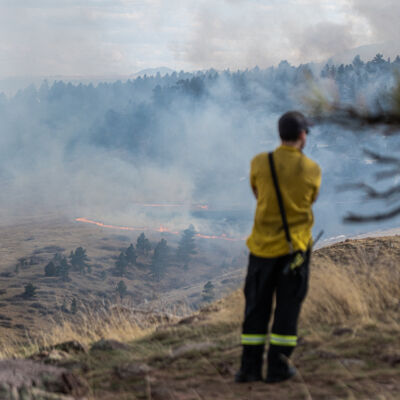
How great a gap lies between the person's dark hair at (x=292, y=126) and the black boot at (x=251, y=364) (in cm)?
151

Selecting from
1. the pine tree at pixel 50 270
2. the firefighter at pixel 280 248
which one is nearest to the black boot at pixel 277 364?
the firefighter at pixel 280 248

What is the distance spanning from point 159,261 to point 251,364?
82531 mm

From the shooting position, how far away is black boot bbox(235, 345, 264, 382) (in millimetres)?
4199

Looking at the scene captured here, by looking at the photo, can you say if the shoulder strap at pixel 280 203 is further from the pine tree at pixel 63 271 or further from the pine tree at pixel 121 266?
the pine tree at pixel 121 266

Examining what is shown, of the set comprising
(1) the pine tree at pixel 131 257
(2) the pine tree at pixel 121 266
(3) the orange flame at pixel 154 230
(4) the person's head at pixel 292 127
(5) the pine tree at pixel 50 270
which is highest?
(4) the person's head at pixel 292 127

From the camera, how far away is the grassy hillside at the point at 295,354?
411 centimetres

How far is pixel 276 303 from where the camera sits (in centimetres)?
416

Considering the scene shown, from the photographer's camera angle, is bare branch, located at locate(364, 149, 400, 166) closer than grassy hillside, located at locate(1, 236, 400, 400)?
No

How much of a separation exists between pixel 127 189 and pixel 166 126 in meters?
18.3

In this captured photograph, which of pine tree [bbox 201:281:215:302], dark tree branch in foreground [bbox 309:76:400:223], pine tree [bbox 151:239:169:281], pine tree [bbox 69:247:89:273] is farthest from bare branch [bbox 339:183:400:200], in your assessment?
pine tree [bbox 69:247:89:273]

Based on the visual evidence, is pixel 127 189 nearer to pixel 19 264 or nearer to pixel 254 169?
pixel 19 264

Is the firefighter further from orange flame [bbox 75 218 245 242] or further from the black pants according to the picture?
orange flame [bbox 75 218 245 242]

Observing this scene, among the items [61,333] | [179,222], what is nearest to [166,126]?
[179,222]

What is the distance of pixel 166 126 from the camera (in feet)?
471
